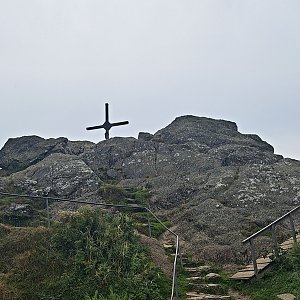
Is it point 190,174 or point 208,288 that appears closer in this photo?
point 208,288

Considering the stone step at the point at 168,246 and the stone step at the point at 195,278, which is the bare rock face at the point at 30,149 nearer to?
the stone step at the point at 168,246

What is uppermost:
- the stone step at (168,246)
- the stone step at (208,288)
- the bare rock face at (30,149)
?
the bare rock face at (30,149)

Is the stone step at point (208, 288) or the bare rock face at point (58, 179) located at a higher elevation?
the bare rock face at point (58, 179)

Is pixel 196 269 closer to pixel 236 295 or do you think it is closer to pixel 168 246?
pixel 236 295

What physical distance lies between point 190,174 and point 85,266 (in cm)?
1666

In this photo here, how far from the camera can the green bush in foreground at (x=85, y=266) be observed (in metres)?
10.5

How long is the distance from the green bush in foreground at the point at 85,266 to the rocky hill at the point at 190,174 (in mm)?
4156

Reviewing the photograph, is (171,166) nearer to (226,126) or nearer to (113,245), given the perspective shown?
(226,126)

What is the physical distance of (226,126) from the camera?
129 ft

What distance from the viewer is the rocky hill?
61.7ft

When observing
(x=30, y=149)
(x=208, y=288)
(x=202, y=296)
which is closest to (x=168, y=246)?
(x=208, y=288)

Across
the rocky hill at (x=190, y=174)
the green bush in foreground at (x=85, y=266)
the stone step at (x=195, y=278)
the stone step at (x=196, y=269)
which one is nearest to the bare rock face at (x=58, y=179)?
the rocky hill at (x=190, y=174)

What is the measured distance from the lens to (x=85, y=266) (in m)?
11.1

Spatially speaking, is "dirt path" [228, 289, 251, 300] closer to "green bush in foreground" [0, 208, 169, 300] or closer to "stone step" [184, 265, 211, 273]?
"stone step" [184, 265, 211, 273]
